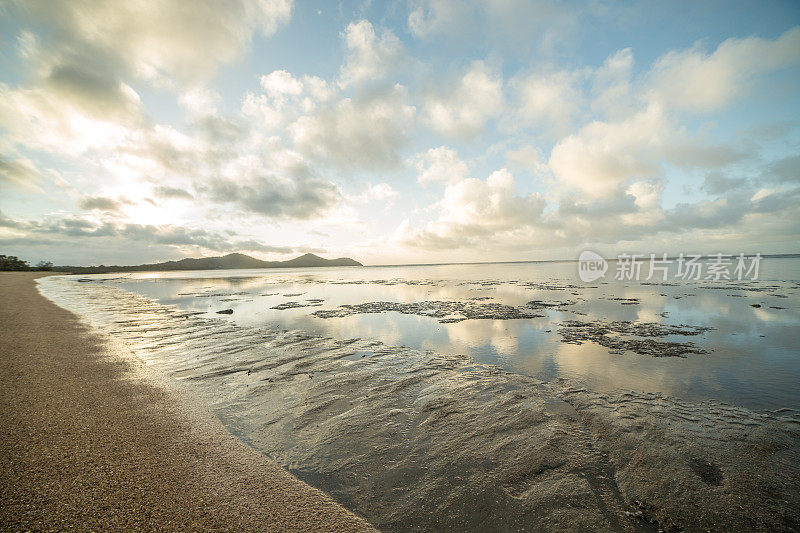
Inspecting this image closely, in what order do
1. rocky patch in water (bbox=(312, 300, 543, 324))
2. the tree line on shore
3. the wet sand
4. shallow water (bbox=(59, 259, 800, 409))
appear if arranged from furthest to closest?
1. the tree line on shore
2. rocky patch in water (bbox=(312, 300, 543, 324))
3. shallow water (bbox=(59, 259, 800, 409))
4. the wet sand

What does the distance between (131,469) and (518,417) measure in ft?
Result: 27.5

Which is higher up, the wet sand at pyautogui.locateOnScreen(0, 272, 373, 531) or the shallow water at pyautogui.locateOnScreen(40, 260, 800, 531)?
the wet sand at pyautogui.locateOnScreen(0, 272, 373, 531)

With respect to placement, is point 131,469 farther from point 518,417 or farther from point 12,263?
point 12,263

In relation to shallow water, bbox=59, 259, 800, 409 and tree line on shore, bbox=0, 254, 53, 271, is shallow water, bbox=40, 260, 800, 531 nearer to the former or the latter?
shallow water, bbox=59, 259, 800, 409

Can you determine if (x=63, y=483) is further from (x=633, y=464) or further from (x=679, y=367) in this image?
(x=679, y=367)

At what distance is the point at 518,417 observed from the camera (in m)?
8.07

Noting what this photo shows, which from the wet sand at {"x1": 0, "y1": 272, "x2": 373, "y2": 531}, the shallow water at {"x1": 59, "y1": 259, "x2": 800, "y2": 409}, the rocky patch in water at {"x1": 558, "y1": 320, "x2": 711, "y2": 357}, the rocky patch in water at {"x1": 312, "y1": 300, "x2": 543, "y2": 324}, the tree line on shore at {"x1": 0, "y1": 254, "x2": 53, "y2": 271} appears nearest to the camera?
the wet sand at {"x1": 0, "y1": 272, "x2": 373, "y2": 531}

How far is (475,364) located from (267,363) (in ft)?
29.1

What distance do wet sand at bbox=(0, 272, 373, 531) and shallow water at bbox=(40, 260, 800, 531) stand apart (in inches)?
32.7

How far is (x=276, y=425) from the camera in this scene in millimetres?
7578

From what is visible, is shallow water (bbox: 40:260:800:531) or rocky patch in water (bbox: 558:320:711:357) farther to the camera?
rocky patch in water (bbox: 558:320:711:357)

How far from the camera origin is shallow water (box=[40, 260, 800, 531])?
16.6 ft

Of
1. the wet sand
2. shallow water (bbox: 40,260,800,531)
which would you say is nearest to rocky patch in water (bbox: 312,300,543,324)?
shallow water (bbox: 40,260,800,531)

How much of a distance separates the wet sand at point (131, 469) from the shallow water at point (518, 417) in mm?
831
